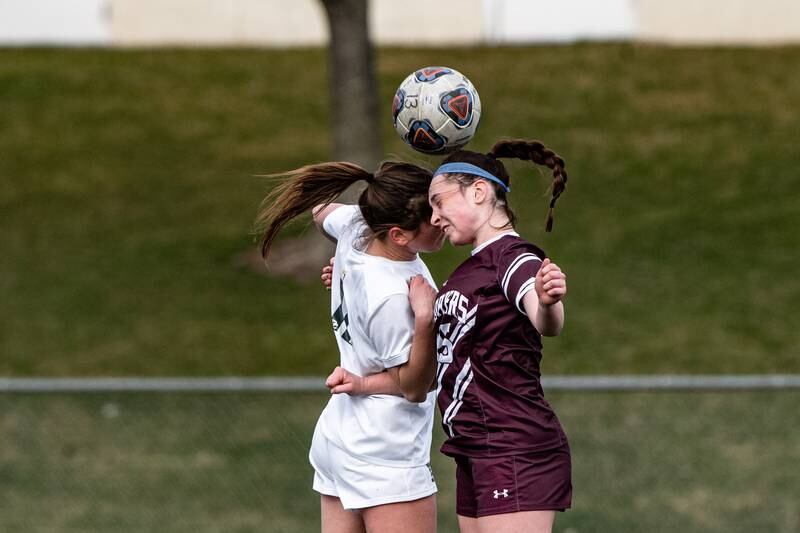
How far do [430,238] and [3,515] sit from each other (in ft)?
11.4

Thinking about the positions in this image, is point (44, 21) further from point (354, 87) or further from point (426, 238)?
point (426, 238)

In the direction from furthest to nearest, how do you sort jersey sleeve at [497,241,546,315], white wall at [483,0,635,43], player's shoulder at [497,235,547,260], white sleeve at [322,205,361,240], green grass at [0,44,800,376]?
1. white wall at [483,0,635,43]
2. green grass at [0,44,800,376]
3. white sleeve at [322,205,361,240]
4. player's shoulder at [497,235,547,260]
5. jersey sleeve at [497,241,546,315]

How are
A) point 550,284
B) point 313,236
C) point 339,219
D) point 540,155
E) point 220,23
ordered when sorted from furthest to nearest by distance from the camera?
point 220,23 → point 313,236 → point 339,219 → point 540,155 → point 550,284

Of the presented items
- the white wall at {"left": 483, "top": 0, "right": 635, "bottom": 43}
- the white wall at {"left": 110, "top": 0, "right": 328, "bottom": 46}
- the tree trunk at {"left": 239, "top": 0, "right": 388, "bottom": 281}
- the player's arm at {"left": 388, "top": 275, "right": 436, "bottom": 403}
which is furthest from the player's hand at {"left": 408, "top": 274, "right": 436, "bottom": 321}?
the white wall at {"left": 110, "top": 0, "right": 328, "bottom": 46}

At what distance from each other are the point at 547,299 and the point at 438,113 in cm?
89

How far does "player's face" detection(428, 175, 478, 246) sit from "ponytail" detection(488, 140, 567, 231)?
0.68 feet

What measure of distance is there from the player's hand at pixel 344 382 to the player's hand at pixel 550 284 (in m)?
0.81

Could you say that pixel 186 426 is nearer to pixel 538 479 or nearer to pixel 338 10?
pixel 538 479

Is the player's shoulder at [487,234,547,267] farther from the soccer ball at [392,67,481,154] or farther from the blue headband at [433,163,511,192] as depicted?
the soccer ball at [392,67,481,154]

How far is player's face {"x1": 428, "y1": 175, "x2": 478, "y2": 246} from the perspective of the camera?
3.80m

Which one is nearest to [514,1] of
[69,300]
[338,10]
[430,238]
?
[338,10]

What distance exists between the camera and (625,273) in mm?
10578

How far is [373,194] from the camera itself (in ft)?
13.0

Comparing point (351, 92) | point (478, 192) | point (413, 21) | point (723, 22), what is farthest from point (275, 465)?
point (723, 22)
